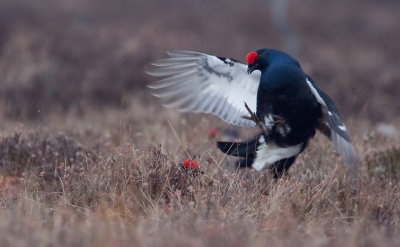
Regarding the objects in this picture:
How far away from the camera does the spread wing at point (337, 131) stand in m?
4.66

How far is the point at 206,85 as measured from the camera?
5.89 meters

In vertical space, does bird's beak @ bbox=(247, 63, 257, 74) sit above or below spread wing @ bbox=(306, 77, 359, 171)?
above

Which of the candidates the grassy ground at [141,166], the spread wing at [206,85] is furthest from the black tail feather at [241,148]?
the spread wing at [206,85]

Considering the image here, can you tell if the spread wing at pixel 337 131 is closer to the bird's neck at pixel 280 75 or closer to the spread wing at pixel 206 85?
the bird's neck at pixel 280 75

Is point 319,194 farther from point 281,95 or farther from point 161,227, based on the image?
point 161,227

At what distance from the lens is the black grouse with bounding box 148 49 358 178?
16.1ft

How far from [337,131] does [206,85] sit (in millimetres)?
1417

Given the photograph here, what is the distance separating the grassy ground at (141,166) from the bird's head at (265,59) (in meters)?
0.67

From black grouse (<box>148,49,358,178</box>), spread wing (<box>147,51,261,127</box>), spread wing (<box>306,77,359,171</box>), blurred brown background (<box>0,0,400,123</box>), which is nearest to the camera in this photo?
spread wing (<box>306,77,359,171</box>)

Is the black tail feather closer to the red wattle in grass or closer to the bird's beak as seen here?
the bird's beak

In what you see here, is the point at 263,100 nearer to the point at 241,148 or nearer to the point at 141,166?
the point at 241,148

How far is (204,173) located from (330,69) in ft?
26.9

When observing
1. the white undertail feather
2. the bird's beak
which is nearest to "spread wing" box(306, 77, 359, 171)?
the white undertail feather

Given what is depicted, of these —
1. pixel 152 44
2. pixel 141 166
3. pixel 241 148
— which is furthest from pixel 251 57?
pixel 152 44
